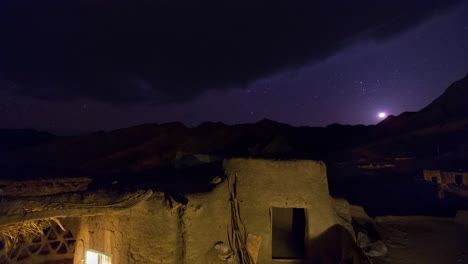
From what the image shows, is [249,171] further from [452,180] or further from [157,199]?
[452,180]

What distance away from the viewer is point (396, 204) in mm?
14805

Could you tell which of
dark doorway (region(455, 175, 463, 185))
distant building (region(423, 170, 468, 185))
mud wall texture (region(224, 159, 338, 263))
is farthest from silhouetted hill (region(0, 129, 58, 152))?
dark doorway (region(455, 175, 463, 185))

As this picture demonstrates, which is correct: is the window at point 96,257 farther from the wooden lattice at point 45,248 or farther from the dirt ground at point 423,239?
the dirt ground at point 423,239

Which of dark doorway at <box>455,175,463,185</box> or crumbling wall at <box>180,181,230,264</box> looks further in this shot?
dark doorway at <box>455,175,463,185</box>

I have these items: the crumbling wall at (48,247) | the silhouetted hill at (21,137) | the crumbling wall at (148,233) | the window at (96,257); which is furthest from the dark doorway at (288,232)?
the silhouetted hill at (21,137)

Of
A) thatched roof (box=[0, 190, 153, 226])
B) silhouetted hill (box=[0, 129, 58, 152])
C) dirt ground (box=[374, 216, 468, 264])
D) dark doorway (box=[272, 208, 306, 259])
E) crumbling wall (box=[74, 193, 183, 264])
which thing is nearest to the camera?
thatched roof (box=[0, 190, 153, 226])

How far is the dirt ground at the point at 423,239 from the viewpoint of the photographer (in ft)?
27.8

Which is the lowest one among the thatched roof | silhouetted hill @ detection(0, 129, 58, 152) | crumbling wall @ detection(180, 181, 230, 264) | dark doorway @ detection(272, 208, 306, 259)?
dark doorway @ detection(272, 208, 306, 259)

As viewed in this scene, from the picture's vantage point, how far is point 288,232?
42.1 feet

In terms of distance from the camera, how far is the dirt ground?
8461 millimetres

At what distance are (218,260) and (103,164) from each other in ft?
39.3

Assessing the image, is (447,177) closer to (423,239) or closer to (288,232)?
(423,239)

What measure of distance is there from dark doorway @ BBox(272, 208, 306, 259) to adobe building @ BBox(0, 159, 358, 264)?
1.97m

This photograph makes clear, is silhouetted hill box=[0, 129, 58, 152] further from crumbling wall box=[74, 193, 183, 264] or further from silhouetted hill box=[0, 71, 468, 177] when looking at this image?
crumbling wall box=[74, 193, 183, 264]
